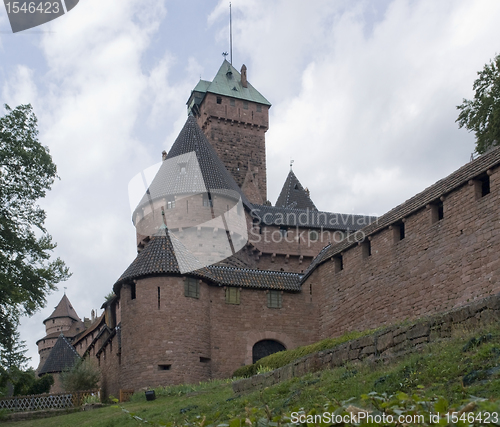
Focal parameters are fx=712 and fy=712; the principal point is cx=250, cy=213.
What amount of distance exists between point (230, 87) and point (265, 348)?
34.4m

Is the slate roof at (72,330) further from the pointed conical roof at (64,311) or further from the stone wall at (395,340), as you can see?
the stone wall at (395,340)

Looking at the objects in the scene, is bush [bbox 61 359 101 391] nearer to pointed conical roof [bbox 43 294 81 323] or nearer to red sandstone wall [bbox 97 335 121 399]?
red sandstone wall [bbox 97 335 121 399]

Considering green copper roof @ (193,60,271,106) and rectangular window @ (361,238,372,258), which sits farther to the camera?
green copper roof @ (193,60,271,106)

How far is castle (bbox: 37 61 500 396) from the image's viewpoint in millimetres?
21047

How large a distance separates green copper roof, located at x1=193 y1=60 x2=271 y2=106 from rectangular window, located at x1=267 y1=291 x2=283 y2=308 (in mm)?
31072

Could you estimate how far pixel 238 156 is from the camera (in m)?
55.3

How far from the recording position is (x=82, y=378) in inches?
1109

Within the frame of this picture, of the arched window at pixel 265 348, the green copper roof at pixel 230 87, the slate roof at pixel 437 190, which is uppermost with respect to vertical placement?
the green copper roof at pixel 230 87

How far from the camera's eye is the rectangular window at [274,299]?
2876 centimetres

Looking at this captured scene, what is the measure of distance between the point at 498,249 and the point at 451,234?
2.19m

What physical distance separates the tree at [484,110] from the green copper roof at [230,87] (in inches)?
1181

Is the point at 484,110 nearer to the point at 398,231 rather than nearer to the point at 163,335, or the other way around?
the point at 398,231

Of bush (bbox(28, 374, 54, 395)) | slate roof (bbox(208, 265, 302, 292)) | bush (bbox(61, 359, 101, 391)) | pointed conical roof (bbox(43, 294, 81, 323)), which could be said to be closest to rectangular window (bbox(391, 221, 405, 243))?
slate roof (bbox(208, 265, 302, 292))

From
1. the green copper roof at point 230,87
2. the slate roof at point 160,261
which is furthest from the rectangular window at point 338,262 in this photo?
the green copper roof at point 230,87
